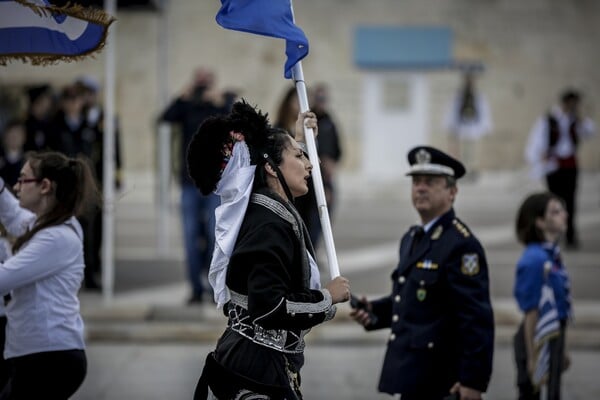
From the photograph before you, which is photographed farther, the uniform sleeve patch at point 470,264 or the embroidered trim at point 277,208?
the uniform sleeve patch at point 470,264

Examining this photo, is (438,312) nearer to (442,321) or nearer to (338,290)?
(442,321)

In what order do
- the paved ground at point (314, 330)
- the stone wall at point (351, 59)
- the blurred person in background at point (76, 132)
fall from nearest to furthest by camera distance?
the paved ground at point (314, 330) < the blurred person in background at point (76, 132) < the stone wall at point (351, 59)

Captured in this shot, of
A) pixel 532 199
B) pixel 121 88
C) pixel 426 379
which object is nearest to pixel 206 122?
pixel 426 379

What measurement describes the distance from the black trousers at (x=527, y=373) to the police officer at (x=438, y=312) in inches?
49.1

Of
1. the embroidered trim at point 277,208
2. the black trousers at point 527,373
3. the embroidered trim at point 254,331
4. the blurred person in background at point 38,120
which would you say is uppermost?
the blurred person in background at point 38,120

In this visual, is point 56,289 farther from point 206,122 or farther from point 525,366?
point 525,366

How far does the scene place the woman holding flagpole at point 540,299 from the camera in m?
6.29

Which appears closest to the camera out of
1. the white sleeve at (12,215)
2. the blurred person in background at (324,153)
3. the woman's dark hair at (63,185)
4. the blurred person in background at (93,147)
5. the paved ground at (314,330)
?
the woman's dark hair at (63,185)

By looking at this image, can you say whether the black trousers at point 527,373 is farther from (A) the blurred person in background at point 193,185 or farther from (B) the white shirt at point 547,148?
(B) the white shirt at point 547,148

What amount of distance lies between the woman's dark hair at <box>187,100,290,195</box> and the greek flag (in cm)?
249

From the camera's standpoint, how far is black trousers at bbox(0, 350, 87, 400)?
16.7 ft

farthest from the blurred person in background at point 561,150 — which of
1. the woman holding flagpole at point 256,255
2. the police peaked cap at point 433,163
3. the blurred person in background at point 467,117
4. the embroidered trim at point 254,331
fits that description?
the embroidered trim at point 254,331

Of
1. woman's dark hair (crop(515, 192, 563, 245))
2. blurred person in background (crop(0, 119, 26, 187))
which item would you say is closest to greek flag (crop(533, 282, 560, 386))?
woman's dark hair (crop(515, 192, 563, 245))

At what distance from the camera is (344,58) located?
20719 millimetres
